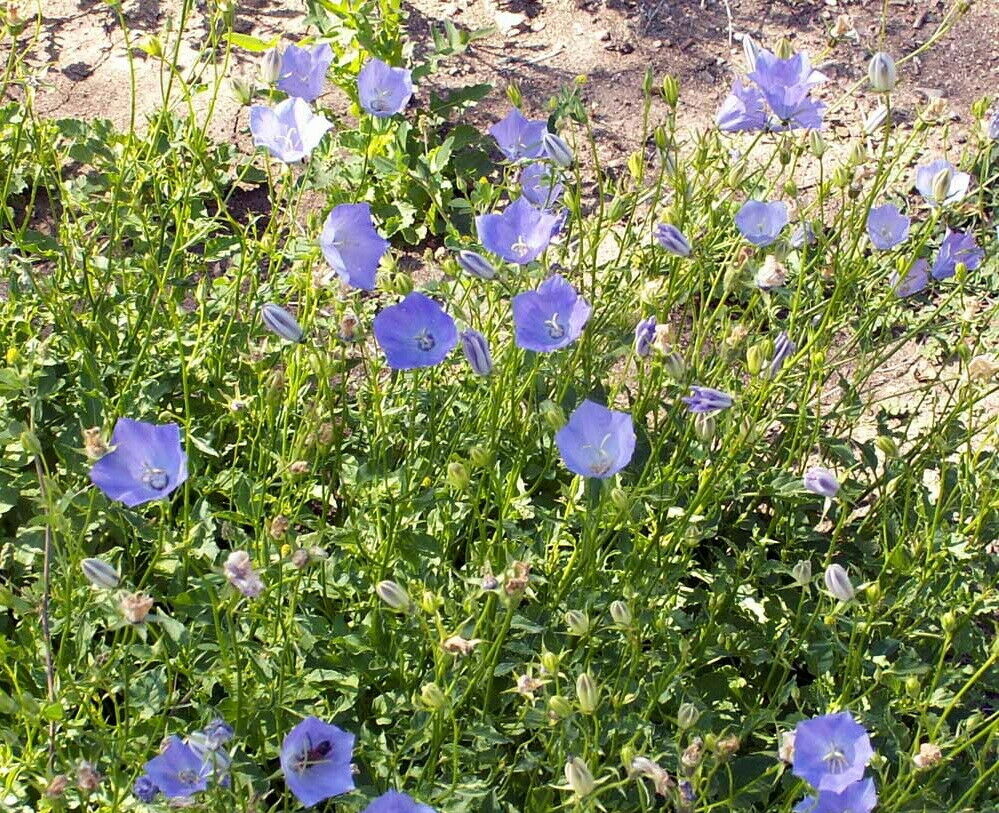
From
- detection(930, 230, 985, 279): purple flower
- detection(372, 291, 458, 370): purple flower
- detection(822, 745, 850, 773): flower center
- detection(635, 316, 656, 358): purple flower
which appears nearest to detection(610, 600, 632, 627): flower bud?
detection(822, 745, 850, 773): flower center

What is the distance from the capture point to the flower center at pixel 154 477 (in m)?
2.29

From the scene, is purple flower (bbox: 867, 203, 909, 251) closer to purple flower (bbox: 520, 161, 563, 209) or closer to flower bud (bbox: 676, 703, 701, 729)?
purple flower (bbox: 520, 161, 563, 209)

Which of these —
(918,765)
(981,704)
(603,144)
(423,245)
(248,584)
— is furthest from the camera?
(603,144)

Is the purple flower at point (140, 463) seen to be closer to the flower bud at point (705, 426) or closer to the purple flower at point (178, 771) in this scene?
the purple flower at point (178, 771)

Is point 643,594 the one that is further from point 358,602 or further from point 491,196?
point 491,196

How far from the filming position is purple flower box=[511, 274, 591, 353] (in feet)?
8.03

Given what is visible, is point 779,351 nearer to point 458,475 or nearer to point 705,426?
point 705,426

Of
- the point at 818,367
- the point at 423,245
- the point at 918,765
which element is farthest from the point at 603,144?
the point at 918,765

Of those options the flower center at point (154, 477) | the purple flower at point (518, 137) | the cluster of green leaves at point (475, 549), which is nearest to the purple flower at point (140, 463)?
the flower center at point (154, 477)

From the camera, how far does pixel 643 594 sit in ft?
8.52

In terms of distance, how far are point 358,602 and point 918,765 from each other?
4.10 feet

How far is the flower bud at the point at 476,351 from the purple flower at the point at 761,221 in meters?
0.86

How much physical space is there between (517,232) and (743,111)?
0.77 meters

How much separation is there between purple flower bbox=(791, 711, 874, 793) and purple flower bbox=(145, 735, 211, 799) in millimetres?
1025
